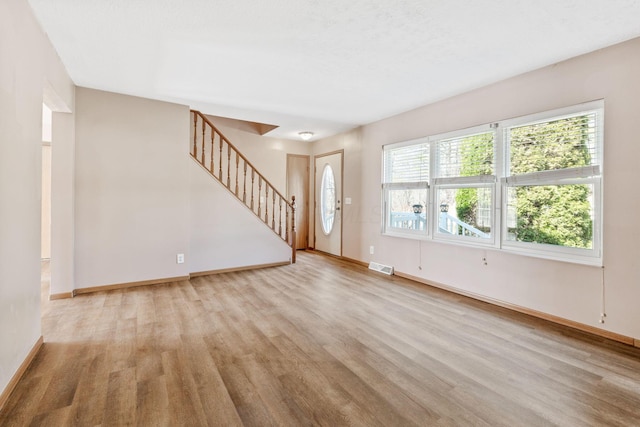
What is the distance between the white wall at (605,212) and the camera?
8.33 feet

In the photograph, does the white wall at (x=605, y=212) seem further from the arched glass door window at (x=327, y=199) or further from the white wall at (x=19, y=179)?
the white wall at (x=19, y=179)

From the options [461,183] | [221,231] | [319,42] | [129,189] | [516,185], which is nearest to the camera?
[319,42]

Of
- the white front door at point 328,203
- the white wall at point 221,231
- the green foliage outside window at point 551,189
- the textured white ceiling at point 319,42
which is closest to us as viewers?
the textured white ceiling at point 319,42

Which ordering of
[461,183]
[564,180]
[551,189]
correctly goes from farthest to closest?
[461,183], [551,189], [564,180]

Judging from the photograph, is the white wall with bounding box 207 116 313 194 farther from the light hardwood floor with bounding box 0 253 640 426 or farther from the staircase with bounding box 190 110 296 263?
the light hardwood floor with bounding box 0 253 640 426

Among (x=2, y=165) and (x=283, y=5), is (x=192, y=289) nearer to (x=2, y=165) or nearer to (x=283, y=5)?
(x=2, y=165)

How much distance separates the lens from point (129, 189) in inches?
157

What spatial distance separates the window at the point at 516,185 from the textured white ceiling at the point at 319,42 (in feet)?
2.04

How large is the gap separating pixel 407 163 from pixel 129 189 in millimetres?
3939

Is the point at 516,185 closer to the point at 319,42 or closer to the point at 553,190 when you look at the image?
the point at 553,190

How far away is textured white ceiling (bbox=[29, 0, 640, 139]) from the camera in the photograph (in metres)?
2.14

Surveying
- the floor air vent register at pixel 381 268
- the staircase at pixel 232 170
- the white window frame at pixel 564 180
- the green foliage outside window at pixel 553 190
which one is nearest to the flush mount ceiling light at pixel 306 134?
the staircase at pixel 232 170

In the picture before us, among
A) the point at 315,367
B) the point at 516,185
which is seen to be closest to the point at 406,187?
the point at 516,185

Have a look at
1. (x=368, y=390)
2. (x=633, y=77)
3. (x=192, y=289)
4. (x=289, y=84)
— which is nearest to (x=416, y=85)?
(x=289, y=84)
